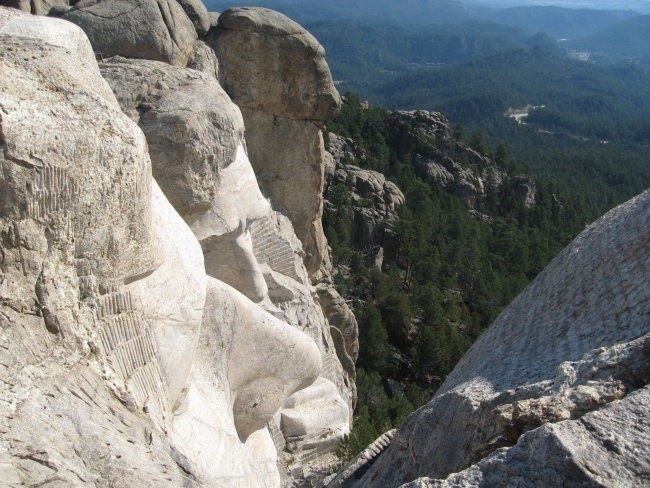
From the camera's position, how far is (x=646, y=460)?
1.60 m

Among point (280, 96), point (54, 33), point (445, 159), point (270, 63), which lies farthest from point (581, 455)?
point (445, 159)

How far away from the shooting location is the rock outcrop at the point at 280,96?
759 cm

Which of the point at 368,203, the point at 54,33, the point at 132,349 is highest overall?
the point at 54,33

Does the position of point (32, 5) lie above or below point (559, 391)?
above

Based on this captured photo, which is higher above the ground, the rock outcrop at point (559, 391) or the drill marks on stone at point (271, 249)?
the rock outcrop at point (559, 391)

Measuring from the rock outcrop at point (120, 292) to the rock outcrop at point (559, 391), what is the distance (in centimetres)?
77

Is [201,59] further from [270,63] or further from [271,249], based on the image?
[270,63]

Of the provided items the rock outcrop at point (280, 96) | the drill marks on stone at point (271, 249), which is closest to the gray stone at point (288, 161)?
the rock outcrop at point (280, 96)

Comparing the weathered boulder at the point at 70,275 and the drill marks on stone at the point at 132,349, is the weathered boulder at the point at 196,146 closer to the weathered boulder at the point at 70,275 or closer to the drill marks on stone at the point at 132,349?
the weathered boulder at the point at 70,275

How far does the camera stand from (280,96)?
832 cm

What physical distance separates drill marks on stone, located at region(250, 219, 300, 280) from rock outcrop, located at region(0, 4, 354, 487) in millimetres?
1896

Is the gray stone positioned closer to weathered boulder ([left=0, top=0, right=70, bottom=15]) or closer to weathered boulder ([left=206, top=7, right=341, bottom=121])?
weathered boulder ([left=206, top=7, right=341, bottom=121])

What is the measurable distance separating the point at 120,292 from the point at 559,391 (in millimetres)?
1447

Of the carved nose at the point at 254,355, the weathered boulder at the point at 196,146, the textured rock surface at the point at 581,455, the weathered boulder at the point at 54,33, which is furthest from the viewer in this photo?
the weathered boulder at the point at 196,146
